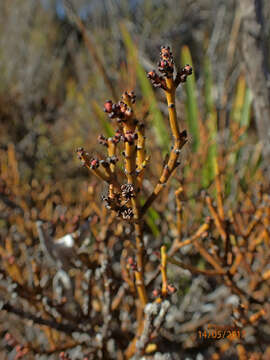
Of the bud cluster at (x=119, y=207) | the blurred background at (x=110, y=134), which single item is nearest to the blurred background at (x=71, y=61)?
the blurred background at (x=110, y=134)

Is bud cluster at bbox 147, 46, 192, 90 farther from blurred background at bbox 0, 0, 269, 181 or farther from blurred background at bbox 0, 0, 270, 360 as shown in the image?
blurred background at bbox 0, 0, 269, 181

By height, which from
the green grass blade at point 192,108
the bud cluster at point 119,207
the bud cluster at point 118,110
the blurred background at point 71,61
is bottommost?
the bud cluster at point 119,207

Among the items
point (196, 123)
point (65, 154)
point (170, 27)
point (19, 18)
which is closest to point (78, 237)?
point (196, 123)

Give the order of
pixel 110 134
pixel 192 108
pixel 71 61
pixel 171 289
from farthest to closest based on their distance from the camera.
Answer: pixel 71 61
pixel 192 108
pixel 110 134
pixel 171 289

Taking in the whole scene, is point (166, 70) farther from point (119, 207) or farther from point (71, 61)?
point (71, 61)

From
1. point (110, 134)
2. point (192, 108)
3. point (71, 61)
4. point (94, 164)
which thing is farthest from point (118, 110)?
point (71, 61)

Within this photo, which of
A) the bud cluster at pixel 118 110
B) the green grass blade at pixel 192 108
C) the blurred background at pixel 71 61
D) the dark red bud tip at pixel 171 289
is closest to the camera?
the bud cluster at pixel 118 110

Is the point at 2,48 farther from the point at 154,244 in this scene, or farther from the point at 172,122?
the point at 172,122

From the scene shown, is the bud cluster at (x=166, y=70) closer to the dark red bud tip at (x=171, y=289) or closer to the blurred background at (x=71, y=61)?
the dark red bud tip at (x=171, y=289)

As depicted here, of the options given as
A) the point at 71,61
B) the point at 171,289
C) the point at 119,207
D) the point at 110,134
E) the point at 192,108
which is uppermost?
the point at 71,61

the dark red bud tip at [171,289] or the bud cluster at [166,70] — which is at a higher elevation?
the bud cluster at [166,70]

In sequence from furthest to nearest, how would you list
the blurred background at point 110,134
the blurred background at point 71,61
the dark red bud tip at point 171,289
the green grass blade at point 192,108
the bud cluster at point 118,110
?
the blurred background at point 71,61
the green grass blade at point 192,108
the blurred background at point 110,134
the dark red bud tip at point 171,289
the bud cluster at point 118,110

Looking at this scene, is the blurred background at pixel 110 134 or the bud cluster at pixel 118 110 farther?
the blurred background at pixel 110 134
